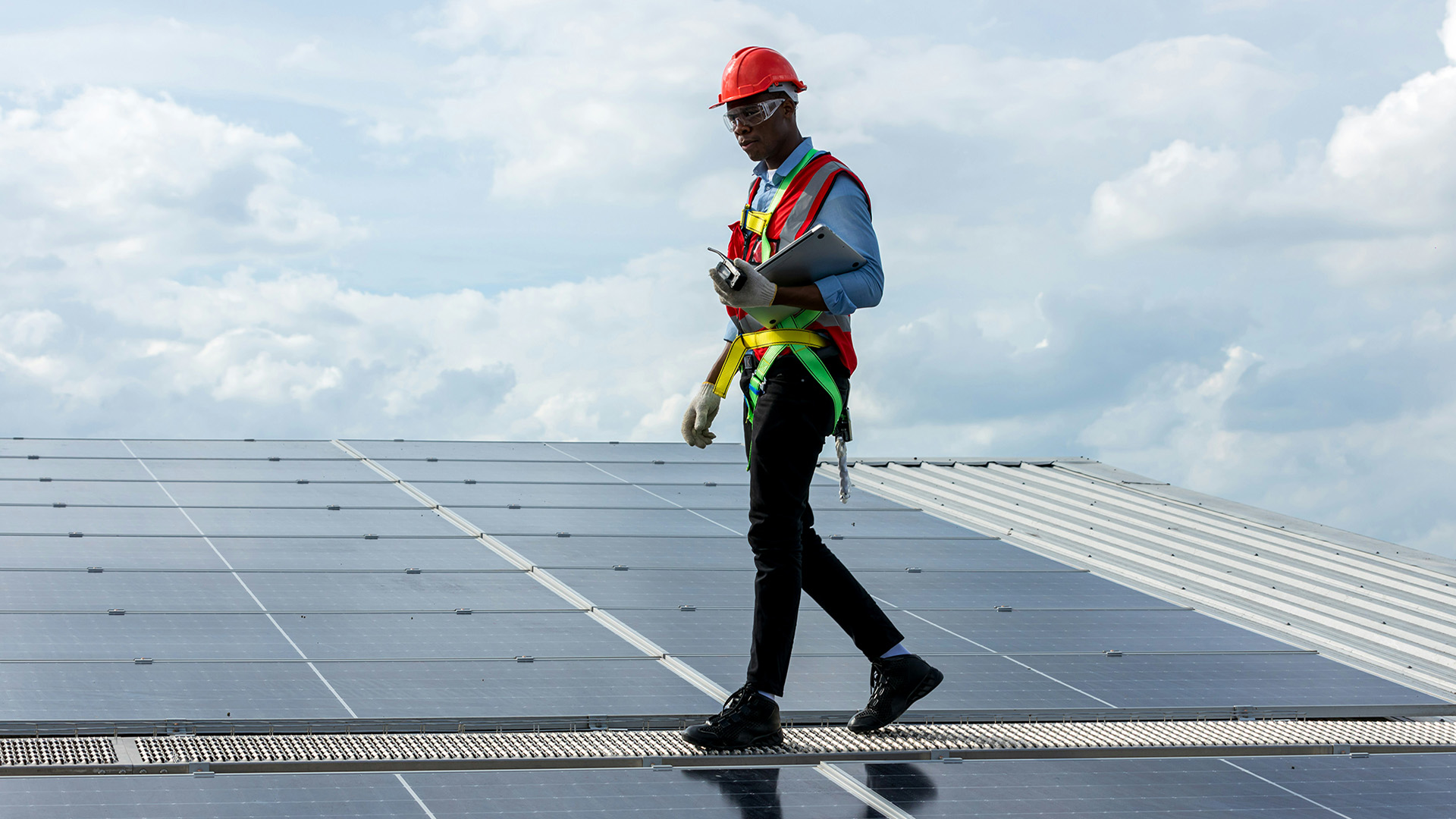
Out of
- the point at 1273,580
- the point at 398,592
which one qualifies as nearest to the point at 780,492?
the point at 398,592

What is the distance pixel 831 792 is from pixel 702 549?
14.3 ft

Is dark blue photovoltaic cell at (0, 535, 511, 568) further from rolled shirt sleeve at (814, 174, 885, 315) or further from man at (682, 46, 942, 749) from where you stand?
rolled shirt sleeve at (814, 174, 885, 315)

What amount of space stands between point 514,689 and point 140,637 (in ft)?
6.40

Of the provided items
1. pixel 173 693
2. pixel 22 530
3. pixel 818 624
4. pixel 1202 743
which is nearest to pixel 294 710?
pixel 173 693

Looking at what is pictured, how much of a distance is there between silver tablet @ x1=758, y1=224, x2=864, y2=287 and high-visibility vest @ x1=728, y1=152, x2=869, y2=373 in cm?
17

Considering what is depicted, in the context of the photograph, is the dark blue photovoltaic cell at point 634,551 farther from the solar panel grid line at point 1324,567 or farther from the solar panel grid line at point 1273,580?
the solar panel grid line at point 1324,567

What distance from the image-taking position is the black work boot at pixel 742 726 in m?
4.99

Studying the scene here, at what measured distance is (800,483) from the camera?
A: 5.22 m

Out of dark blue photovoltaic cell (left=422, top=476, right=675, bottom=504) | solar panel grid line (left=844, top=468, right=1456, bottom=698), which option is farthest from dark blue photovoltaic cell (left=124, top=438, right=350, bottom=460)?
solar panel grid line (left=844, top=468, right=1456, bottom=698)

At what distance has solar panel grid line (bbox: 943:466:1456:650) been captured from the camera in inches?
313

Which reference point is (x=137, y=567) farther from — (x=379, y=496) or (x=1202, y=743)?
(x=1202, y=743)

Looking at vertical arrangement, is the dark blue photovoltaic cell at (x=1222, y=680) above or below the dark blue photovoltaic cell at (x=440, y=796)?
above

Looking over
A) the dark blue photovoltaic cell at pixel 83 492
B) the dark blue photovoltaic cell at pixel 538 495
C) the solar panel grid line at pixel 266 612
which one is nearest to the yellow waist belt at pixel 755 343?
the solar panel grid line at pixel 266 612

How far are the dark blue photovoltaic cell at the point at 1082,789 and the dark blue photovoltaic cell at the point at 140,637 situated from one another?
2862 millimetres
